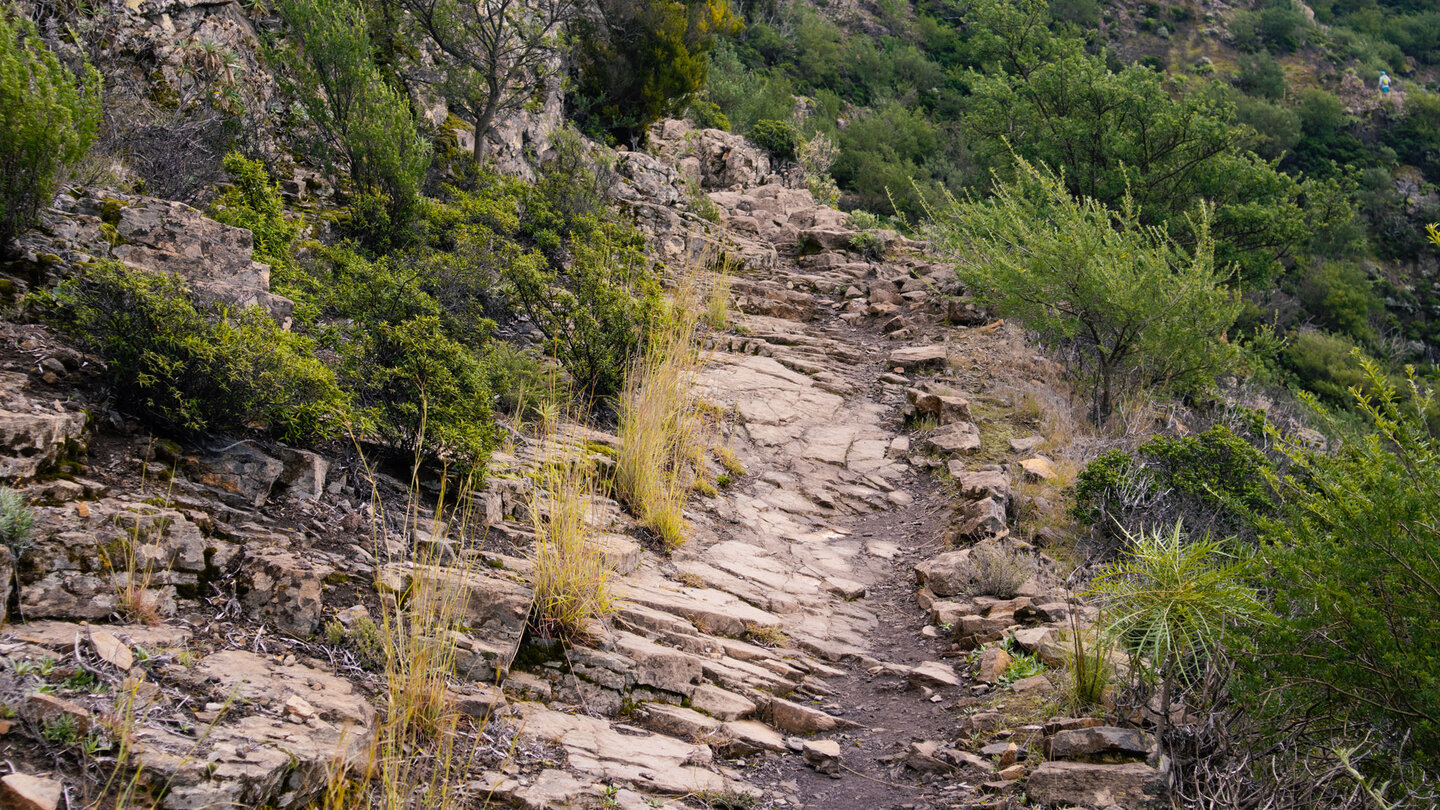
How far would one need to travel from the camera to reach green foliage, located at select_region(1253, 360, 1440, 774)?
224 cm

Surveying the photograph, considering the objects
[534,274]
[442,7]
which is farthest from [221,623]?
[442,7]

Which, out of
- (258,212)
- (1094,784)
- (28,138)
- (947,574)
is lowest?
(947,574)

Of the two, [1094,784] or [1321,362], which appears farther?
[1321,362]

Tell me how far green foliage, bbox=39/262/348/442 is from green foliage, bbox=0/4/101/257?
0.58 metres

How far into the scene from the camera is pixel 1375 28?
111 feet

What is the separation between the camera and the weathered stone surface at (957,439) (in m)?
6.94

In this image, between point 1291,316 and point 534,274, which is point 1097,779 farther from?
point 1291,316

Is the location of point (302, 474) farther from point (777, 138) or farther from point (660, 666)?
point (777, 138)

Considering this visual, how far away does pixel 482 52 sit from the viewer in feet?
33.3

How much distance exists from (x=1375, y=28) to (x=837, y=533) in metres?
42.7

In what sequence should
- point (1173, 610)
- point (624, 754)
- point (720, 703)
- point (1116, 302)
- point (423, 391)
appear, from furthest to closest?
1. point (1116, 302)
2. point (423, 391)
3. point (720, 703)
4. point (1173, 610)
5. point (624, 754)

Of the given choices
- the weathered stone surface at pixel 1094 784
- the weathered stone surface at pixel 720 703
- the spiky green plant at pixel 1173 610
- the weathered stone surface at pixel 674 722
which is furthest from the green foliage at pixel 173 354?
the spiky green plant at pixel 1173 610

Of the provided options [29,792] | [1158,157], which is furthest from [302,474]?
[1158,157]

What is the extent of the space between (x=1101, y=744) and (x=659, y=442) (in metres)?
2.97
